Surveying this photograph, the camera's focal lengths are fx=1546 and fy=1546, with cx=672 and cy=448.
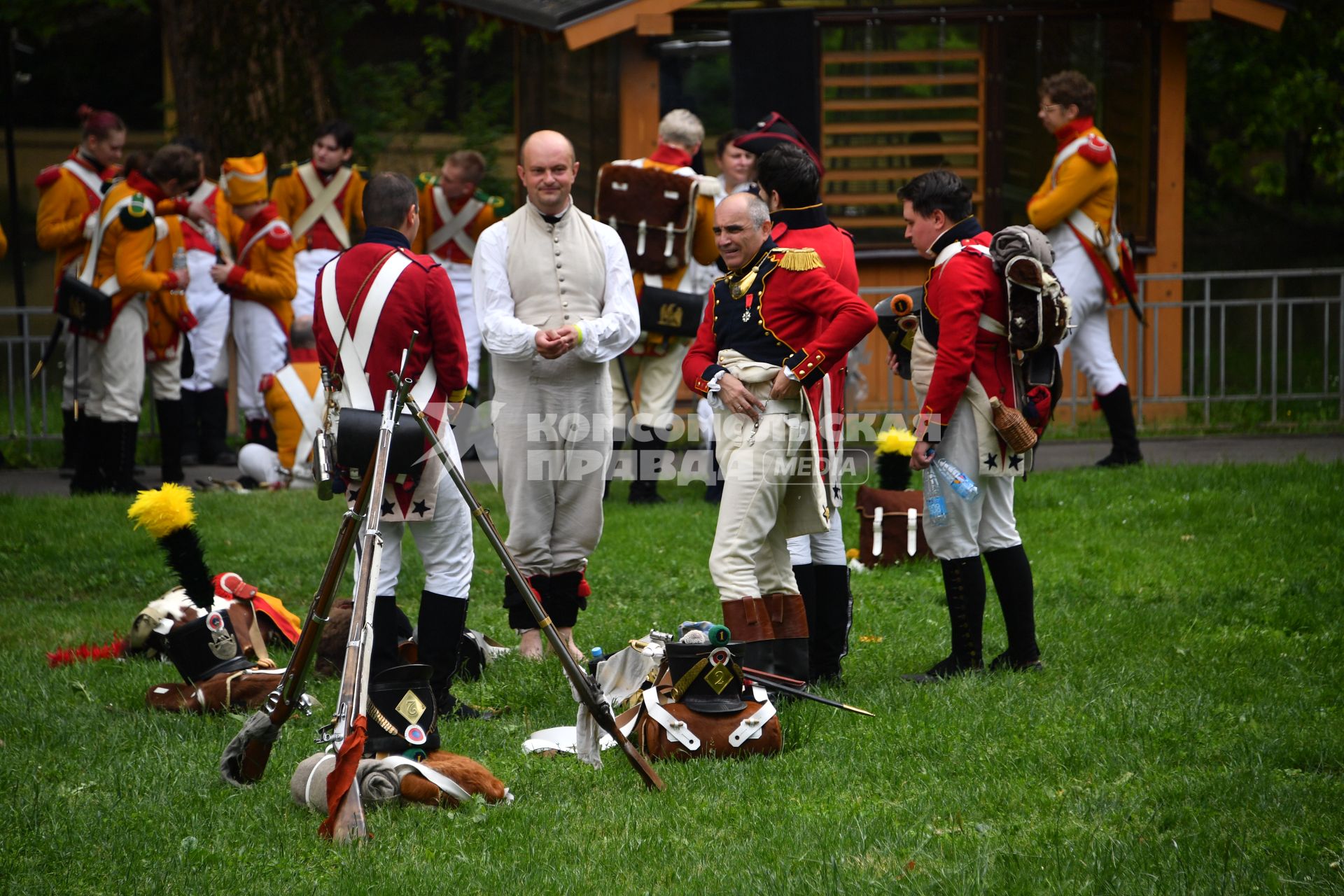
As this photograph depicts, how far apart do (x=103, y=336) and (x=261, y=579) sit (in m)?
2.63

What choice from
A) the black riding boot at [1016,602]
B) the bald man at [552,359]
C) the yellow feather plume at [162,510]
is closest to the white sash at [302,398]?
the bald man at [552,359]

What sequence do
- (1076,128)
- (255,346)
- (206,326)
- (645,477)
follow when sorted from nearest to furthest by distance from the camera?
(1076,128) → (645,477) → (255,346) → (206,326)

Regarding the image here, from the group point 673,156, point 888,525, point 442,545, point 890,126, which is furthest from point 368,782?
point 890,126

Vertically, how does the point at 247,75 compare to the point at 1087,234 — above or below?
above

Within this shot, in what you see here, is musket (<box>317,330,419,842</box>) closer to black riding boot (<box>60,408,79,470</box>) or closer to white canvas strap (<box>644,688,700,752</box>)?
white canvas strap (<box>644,688,700,752</box>)

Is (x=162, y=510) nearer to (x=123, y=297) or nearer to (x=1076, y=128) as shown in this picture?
(x=123, y=297)

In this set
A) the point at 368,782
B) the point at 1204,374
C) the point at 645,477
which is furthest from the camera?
the point at 1204,374

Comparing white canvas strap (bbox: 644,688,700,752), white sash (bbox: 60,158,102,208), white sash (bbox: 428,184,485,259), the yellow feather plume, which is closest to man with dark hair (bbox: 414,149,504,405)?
white sash (bbox: 428,184,485,259)

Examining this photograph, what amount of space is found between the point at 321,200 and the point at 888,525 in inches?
221

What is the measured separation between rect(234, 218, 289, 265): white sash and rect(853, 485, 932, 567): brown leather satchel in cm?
519

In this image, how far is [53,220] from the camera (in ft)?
33.7

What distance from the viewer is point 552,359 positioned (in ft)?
20.7

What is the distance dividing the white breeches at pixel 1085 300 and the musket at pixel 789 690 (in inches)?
200

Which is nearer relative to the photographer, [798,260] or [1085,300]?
[798,260]
